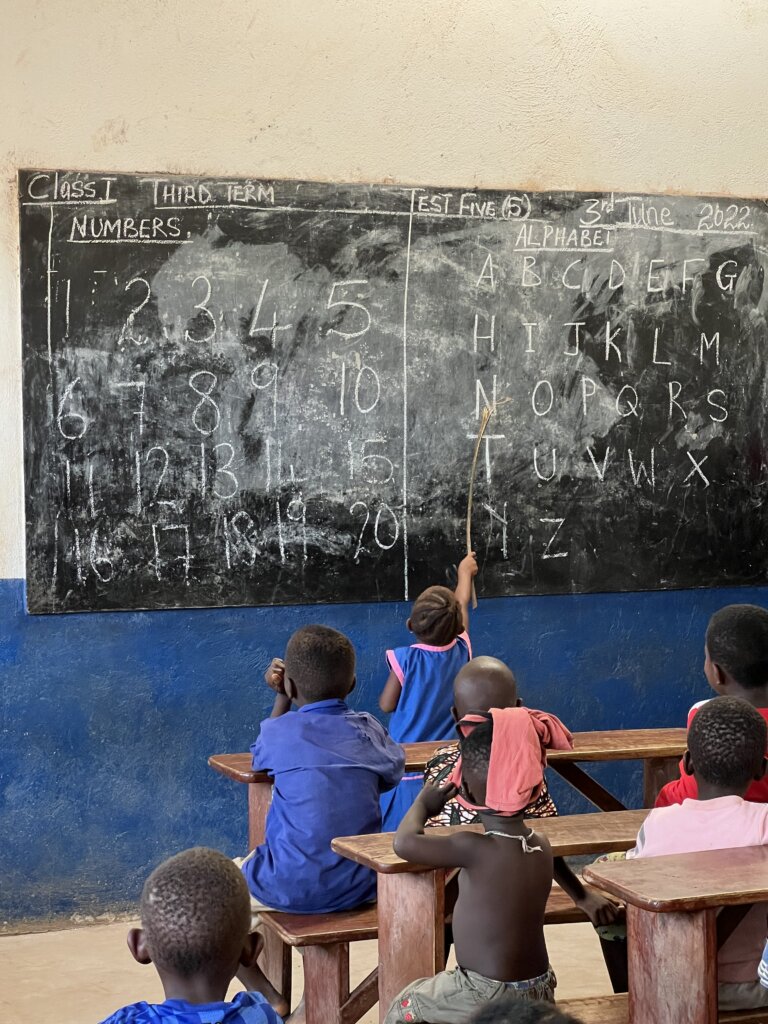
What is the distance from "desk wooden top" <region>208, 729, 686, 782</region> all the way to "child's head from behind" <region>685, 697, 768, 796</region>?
1050 mm

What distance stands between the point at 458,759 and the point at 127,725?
2072mm

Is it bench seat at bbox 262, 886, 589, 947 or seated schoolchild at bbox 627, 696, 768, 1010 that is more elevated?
seated schoolchild at bbox 627, 696, 768, 1010

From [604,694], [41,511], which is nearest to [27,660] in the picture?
[41,511]

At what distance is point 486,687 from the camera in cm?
293

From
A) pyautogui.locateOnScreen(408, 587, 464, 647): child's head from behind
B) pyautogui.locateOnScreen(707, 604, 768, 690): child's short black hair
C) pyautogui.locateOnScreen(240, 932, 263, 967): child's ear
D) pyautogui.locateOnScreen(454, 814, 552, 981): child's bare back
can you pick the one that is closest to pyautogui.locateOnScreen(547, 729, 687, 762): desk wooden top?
pyautogui.locateOnScreen(408, 587, 464, 647): child's head from behind

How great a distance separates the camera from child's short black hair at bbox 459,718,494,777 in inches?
95.4

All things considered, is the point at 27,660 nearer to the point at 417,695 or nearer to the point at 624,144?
the point at 417,695

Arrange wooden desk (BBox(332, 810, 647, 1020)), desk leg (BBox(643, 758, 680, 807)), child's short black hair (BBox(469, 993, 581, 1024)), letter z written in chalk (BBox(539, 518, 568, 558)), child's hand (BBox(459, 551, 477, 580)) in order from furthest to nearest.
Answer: letter z written in chalk (BBox(539, 518, 568, 558)), child's hand (BBox(459, 551, 477, 580)), desk leg (BBox(643, 758, 680, 807)), wooden desk (BBox(332, 810, 647, 1020)), child's short black hair (BBox(469, 993, 581, 1024))

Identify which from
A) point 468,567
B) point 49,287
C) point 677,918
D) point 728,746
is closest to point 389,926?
point 677,918

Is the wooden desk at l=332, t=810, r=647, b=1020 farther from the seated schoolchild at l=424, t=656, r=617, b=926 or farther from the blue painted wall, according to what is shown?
the blue painted wall

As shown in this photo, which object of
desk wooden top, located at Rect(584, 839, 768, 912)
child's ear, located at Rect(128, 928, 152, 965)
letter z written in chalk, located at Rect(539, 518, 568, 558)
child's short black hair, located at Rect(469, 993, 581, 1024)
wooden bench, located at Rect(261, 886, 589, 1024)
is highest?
letter z written in chalk, located at Rect(539, 518, 568, 558)

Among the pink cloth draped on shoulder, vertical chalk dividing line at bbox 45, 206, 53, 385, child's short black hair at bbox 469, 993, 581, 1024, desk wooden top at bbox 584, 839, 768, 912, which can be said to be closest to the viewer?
child's short black hair at bbox 469, 993, 581, 1024

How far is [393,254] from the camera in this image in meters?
4.94

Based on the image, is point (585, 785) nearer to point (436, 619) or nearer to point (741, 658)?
point (436, 619)
